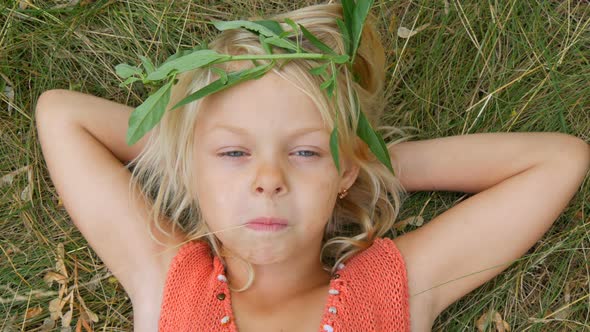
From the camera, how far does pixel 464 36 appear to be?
10.1 feet

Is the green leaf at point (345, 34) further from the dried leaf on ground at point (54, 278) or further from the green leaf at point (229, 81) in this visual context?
the dried leaf on ground at point (54, 278)

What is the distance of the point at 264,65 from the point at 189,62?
0.23m

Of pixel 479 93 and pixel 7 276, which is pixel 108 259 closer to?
pixel 7 276

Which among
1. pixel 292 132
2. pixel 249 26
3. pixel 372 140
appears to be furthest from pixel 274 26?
pixel 372 140

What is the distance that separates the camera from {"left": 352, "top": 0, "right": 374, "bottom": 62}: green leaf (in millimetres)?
2252

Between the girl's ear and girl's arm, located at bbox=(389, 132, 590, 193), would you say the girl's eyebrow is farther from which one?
girl's arm, located at bbox=(389, 132, 590, 193)

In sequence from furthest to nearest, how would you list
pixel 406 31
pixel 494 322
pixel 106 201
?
pixel 406 31 < pixel 494 322 < pixel 106 201

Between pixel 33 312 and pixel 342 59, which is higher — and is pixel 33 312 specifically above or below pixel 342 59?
below

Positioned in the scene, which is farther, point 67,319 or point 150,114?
point 67,319

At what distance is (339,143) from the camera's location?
2359 mm

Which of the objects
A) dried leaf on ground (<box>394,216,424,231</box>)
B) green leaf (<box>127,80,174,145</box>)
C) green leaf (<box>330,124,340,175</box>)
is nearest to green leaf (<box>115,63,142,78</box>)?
green leaf (<box>127,80,174,145</box>)

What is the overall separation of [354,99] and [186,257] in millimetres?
821

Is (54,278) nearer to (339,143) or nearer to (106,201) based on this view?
(106,201)

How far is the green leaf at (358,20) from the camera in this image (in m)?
2.25
